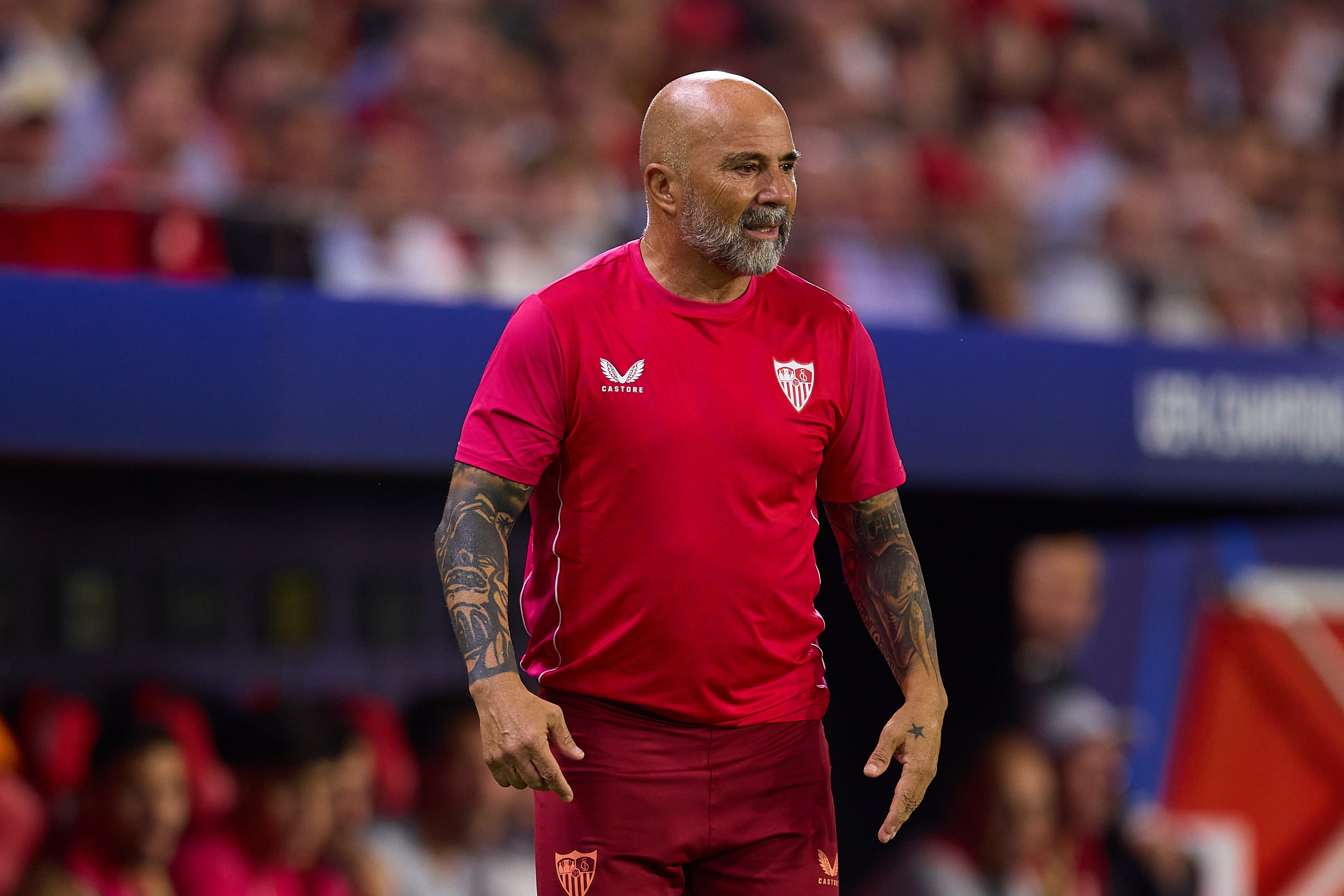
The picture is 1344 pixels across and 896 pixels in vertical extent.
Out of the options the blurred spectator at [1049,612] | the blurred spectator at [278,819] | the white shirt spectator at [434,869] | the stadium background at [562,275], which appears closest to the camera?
the stadium background at [562,275]

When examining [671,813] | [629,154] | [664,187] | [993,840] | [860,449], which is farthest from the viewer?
[993,840]

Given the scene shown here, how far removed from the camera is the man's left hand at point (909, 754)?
2.82 metres

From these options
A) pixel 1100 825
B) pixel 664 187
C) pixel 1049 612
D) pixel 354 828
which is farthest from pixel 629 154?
pixel 664 187

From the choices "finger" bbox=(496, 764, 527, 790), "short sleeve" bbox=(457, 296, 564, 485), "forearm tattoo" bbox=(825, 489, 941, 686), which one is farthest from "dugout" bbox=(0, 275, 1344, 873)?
"finger" bbox=(496, 764, 527, 790)

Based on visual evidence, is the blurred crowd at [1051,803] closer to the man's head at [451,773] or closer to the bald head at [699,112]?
the man's head at [451,773]

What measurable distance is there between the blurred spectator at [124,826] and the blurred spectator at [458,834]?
911 mm

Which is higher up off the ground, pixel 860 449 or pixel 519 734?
pixel 860 449

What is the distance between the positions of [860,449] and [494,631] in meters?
0.75

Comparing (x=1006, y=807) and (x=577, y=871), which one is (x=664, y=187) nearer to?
(x=577, y=871)

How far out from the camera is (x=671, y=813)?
280 cm

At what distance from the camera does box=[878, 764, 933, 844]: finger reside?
2811 millimetres

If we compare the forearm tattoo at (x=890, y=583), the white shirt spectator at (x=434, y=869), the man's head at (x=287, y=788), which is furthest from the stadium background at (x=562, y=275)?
the forearm tattoo at (x=890, y=583)

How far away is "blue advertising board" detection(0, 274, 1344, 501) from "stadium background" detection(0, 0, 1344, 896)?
12 mm

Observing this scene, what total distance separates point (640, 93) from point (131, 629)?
306 centimetres
